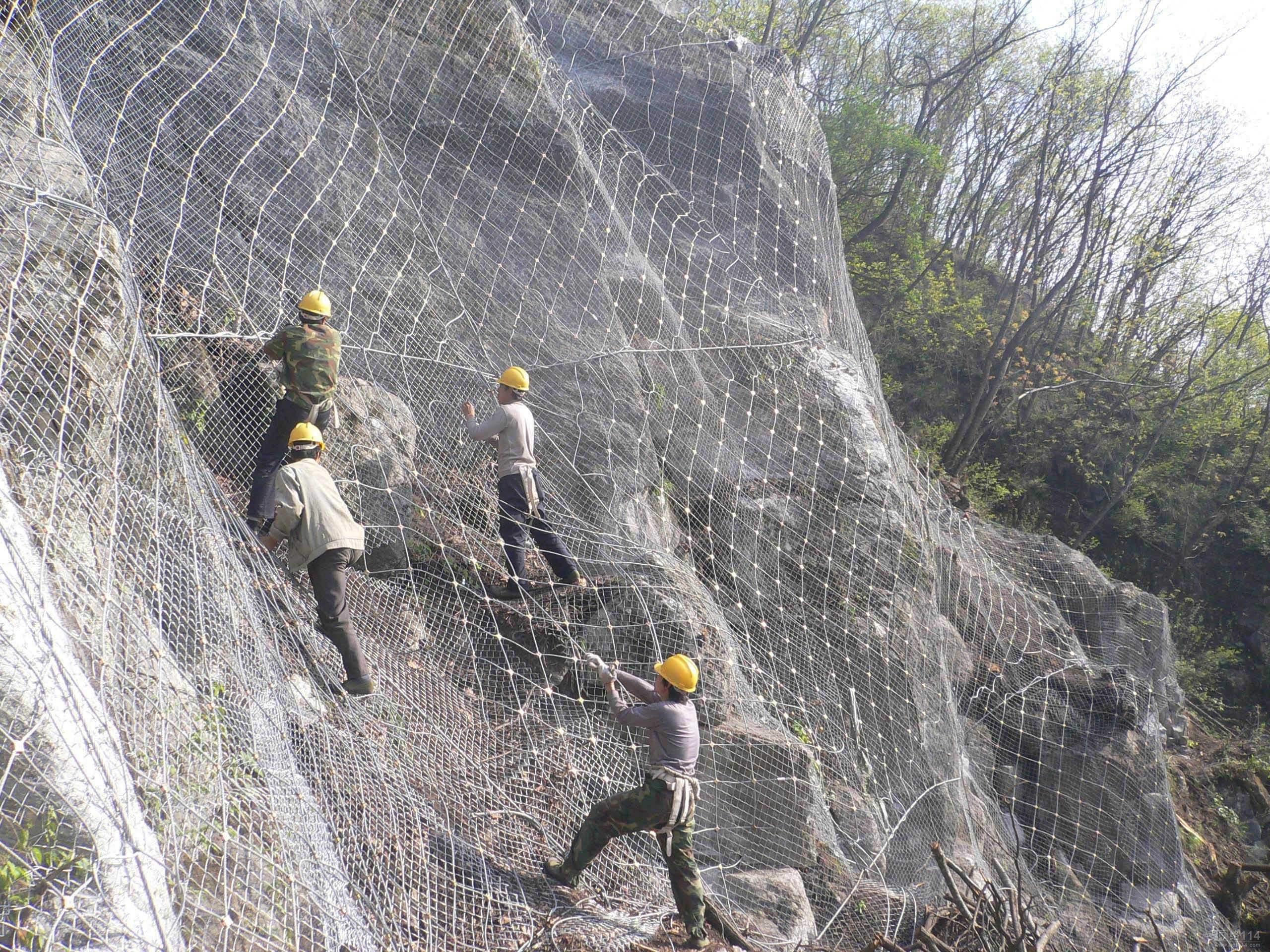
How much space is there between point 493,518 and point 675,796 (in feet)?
6.17

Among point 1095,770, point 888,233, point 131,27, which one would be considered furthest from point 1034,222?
point 131,27

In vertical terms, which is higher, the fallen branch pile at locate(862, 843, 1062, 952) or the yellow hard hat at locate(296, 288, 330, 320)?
the yellow hard hat at locate(296, 288, 330, 320)

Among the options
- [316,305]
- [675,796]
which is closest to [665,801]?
[675,796]

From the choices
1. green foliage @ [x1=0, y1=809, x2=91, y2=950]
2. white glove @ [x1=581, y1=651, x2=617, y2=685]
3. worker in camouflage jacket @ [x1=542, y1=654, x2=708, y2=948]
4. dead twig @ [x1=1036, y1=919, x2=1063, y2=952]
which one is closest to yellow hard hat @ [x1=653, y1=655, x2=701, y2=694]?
worker in camouflage jacket @ [x1=542, y1=654, x2=708, y2=948]

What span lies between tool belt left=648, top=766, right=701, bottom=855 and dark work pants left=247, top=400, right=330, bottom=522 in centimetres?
189

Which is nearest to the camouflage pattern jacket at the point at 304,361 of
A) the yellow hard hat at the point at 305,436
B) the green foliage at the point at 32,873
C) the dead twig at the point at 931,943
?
the yellow hard hat at the point at 305,436

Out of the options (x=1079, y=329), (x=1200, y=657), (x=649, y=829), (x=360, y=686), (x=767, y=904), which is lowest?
(x=767, y=904)

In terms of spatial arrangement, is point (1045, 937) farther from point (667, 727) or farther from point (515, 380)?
point (515, 380)

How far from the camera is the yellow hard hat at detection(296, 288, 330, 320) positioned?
3.41m

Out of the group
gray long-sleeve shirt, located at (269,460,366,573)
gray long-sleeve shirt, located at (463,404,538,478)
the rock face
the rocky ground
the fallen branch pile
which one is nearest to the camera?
the rock face

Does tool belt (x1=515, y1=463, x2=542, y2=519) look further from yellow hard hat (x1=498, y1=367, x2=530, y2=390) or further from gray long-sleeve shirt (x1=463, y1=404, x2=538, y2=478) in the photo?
yellow hard hat (x1=498, y1=367, x2=530, y2=390)

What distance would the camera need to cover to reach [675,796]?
307 cm

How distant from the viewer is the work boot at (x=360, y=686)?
3158mm

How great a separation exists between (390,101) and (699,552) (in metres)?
3.42
